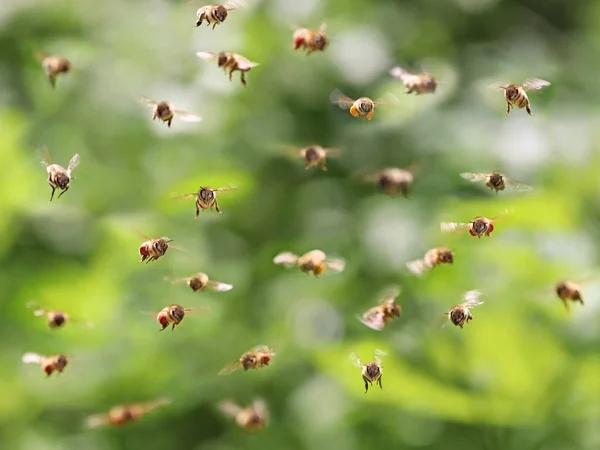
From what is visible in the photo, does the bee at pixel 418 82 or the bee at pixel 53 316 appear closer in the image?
the bee at pixel 418 82

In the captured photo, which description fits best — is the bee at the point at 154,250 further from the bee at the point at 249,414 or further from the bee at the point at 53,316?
the bee at the point at 249,414

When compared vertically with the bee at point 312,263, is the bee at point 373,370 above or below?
below

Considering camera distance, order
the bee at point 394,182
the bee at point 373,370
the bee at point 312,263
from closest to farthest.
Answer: the bee at point 373,370 → the bee at point 312,263 → the bee at point 394,182

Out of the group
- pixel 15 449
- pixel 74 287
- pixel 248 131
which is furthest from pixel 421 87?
pixel 15 449

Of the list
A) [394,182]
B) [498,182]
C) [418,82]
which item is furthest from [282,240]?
[498,182]

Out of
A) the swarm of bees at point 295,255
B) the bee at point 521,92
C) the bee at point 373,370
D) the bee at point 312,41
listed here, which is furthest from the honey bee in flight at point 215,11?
the bee at point 373,370

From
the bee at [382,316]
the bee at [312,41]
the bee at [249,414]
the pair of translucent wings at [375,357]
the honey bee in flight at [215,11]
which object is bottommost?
the bee at [249,414]

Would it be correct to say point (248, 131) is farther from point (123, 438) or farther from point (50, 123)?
point (123, 438)

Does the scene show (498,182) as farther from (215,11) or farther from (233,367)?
(233,367)
